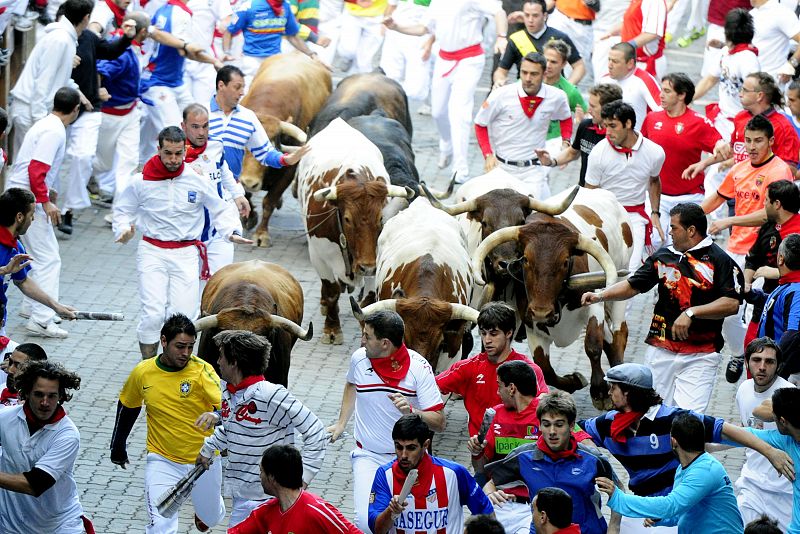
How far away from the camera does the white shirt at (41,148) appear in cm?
1209

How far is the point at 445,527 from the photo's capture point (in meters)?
7.41

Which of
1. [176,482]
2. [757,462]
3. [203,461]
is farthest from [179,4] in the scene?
[757,462]

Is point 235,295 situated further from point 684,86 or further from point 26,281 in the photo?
point 684,86

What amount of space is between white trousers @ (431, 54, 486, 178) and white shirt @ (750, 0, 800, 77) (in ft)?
10.8

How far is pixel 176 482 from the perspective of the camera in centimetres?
866

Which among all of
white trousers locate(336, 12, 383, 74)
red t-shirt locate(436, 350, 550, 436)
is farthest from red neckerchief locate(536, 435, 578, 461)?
white trousers locate(336, 12, 383, 74)

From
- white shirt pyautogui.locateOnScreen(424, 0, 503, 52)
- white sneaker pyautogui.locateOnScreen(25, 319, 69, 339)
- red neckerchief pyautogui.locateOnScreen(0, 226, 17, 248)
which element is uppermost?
red neckerchief pyautogui.locateOnScreen(0, 226, 17, 248)

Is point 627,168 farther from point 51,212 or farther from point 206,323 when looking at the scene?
point 51,212

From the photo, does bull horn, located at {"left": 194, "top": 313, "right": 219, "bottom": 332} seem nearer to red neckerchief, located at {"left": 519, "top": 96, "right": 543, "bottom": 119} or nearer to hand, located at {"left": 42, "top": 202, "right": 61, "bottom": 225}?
hand, located at {"left": 42, "top": 202, "right": 61, "bottom": 225}

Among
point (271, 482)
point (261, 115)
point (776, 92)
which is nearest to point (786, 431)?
point (271, 482)

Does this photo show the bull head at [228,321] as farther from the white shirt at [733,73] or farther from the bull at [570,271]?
the white shirt at [733,73]

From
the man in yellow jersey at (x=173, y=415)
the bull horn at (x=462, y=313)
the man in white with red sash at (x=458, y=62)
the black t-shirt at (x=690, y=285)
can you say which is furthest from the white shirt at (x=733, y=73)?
the man in yellow jersey at (x=173, y=415)

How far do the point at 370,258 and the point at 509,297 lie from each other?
1442mm

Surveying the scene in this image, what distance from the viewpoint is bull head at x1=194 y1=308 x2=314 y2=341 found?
9.60 m
